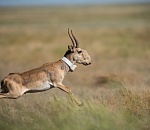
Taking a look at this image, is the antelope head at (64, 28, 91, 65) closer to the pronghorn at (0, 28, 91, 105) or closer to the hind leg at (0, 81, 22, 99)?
the pronghorn at (0, 28, 91, 105)

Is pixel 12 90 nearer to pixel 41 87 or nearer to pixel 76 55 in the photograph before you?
pixel 41 87

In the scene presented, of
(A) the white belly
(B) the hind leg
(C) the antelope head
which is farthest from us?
(C) the antelope head

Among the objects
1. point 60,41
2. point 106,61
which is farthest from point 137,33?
point 106,61

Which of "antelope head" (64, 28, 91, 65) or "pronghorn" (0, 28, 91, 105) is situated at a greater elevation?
"antelope head" (64, 28, 91, 65)

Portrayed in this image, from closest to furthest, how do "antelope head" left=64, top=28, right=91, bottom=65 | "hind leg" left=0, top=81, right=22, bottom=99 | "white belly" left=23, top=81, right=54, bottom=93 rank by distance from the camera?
"hind leg" left=0, top=81, right=22, bottom=99
"white belly" left=23, top=81, right=54, bottom=93
"antelope head" left=64, top=28, right=91, bottom=65

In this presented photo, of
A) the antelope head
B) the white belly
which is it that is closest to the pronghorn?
the white belly

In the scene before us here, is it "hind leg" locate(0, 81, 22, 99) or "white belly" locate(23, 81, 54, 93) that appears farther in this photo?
"white belly" locate(23, 81, 54, 93)

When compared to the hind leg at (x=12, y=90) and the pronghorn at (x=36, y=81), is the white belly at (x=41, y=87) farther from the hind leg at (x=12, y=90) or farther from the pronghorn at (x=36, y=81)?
the hind leg at (x=12, y=90)

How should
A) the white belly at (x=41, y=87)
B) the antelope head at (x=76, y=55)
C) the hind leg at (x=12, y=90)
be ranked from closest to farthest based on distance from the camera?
the hind leg at (x=12, y=90) → the white belly at (x=41, y=87) → the antelope head at (x=76, y=55)

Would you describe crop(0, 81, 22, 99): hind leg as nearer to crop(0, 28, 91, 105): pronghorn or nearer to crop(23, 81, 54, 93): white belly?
crop(0, 28, 91, 105): pronghorn

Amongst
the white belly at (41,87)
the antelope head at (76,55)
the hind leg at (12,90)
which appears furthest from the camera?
the antelope head at (76,55)

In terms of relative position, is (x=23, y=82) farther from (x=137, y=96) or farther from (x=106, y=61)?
(x=106, y=61)

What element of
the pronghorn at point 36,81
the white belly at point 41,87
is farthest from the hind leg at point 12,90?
the white belly at point 41,87

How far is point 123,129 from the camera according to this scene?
30.3 ft
